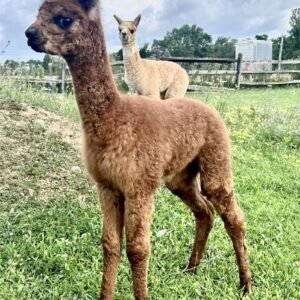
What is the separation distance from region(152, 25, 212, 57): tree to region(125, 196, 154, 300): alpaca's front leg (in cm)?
3487

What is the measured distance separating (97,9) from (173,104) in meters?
0.89

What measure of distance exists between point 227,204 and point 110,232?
37.6 inches

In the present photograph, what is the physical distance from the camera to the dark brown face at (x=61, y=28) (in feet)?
9.73

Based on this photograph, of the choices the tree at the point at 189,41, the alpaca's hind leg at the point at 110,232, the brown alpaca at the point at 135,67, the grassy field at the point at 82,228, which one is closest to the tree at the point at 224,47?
the tree at the point at 189,41

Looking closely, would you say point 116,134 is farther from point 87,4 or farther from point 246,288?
point 246,288

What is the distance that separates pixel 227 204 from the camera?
12.5 feet

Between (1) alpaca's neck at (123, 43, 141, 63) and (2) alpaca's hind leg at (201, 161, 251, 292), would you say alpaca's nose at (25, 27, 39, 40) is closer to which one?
(2) alpaca's hind leg at (201, 161, 251, 292)

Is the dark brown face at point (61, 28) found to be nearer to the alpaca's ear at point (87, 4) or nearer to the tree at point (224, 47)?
the alpaca's ear at point (87, 4)

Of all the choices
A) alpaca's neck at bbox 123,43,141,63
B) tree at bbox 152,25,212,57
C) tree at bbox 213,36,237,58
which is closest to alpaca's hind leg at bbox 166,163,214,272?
alpaca's neck at bbox 123,43,141,63

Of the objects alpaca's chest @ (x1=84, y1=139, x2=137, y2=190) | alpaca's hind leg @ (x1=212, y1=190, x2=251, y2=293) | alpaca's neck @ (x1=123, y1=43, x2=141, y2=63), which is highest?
alpaca's neck @ (x1=123, y1=43, x2=141, y2=63)

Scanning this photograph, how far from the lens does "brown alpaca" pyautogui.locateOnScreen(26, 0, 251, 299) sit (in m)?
3.03

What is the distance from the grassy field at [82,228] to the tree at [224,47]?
1410 inches

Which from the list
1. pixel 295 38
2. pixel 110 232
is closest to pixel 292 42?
pixel 295 38

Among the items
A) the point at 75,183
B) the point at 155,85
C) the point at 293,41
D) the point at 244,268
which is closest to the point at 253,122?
the point at 155,85
